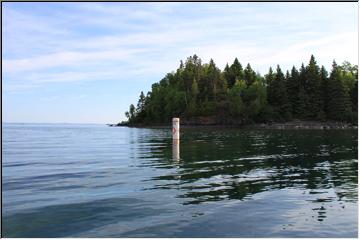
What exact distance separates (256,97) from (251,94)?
3.10 m

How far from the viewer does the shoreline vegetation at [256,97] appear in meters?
117

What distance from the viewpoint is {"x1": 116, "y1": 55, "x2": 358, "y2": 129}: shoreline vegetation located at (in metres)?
117

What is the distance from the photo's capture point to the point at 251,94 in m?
133

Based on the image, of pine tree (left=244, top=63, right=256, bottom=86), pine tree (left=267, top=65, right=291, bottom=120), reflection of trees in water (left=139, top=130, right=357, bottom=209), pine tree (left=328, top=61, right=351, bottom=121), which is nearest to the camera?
reflection of trees in water (left=139, top=130, right=357, bottom=209)

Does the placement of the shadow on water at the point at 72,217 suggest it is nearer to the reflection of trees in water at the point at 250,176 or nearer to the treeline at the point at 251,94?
the reflection of trees in water at the point at 250,176

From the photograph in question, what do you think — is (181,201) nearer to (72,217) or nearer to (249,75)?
(72,217)

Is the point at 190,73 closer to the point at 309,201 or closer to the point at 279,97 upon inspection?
the point at 279,97

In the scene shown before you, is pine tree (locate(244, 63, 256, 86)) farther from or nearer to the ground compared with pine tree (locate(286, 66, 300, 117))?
farther from the ground

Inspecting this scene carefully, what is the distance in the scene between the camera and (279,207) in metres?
11.0

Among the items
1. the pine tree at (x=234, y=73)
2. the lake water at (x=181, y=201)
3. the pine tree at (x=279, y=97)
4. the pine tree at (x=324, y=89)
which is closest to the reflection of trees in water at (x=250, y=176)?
the lake water at (x=181, y=201)

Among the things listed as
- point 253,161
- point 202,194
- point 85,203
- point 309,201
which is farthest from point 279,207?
point 253,161

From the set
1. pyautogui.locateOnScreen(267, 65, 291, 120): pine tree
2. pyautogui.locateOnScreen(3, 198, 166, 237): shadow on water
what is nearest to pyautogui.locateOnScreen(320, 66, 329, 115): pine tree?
pyautogui.locateOnScreen(267, 65, 291, 120): pine tree

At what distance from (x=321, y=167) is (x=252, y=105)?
347 ft

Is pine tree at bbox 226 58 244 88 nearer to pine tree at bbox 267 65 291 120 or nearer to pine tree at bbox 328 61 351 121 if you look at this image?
pine tree at bbox 267 65 291 120
